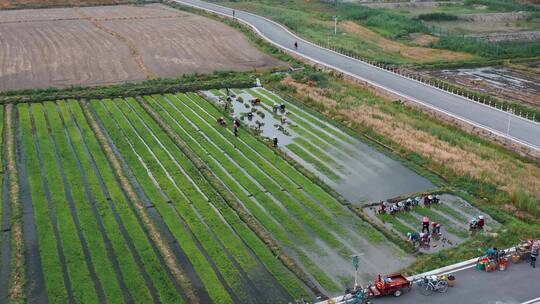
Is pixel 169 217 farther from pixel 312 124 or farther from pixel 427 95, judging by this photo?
pixel 427 95

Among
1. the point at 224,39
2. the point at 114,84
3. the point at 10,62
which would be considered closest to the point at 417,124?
the point at 114,84

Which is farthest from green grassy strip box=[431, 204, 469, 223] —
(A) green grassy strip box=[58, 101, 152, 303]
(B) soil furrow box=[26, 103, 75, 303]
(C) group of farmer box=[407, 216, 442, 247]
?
(B) soil furrow box=[26, 103, 75, 303]

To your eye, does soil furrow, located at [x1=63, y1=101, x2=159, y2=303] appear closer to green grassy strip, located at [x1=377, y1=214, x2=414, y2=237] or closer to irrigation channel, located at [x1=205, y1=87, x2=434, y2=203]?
irrigation channel, located at [x1=205, y1=87, x2=434, y2=203]

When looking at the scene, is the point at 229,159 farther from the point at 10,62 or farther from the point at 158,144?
the point at 10,62

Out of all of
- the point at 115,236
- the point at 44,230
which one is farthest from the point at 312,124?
the point at 44,230

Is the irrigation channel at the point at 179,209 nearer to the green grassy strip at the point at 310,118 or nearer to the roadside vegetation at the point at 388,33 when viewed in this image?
the green grassy strip at the point at 310,118

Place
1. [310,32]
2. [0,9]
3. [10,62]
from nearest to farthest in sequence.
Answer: [10,62] < [310,32] < [0,9]
